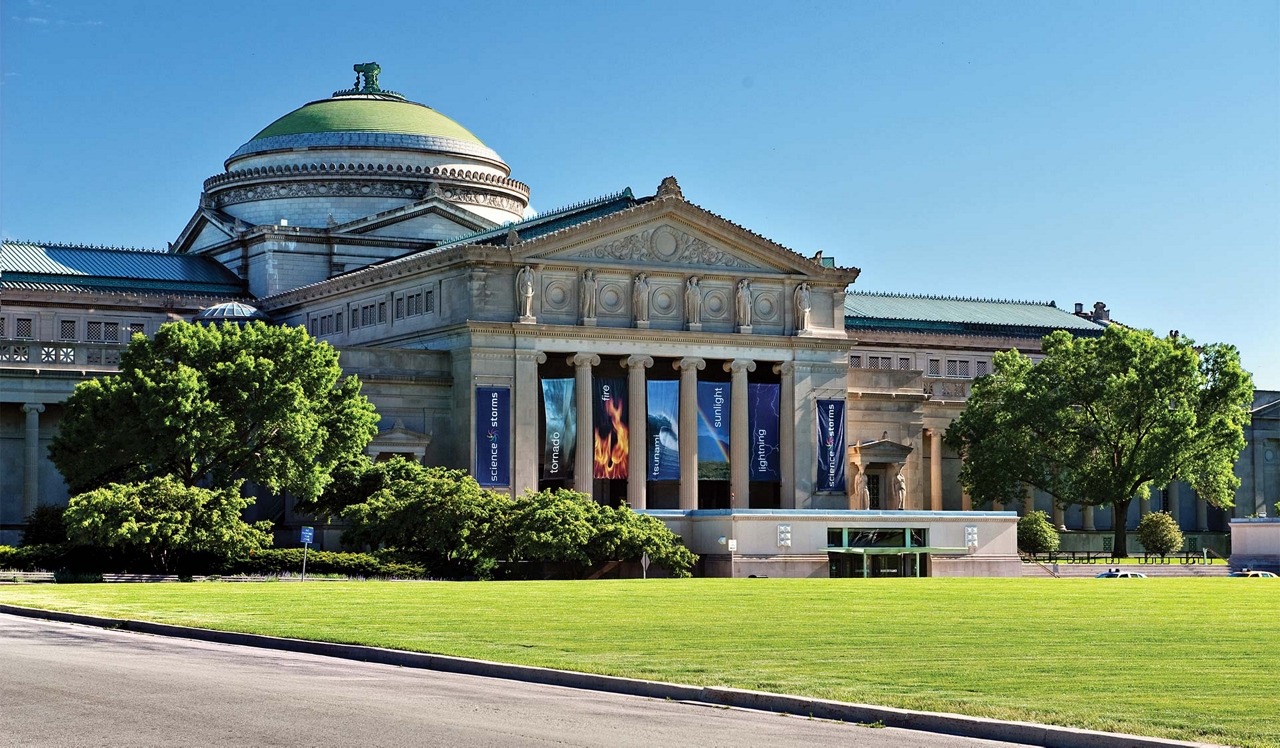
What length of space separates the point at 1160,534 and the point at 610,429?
38.8m

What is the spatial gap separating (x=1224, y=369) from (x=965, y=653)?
9144cm

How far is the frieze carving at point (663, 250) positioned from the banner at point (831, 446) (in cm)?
1057

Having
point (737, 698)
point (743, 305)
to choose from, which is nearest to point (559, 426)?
point (743, 305)

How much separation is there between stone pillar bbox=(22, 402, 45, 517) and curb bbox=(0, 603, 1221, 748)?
65027 millimetres

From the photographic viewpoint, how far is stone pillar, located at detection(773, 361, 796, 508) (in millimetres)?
117000

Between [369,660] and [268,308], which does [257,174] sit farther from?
[369,660]

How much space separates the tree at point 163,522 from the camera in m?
77.4

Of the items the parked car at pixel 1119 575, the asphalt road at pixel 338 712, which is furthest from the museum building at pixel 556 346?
the asphalt road at pixel 338 712

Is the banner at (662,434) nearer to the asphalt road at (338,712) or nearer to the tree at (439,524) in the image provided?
the tree at (439,524)

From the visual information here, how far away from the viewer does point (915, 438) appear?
128125 millimetres

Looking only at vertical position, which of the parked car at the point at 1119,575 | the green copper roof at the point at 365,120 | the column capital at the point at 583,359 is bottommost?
the parked car at the point at 1119,575

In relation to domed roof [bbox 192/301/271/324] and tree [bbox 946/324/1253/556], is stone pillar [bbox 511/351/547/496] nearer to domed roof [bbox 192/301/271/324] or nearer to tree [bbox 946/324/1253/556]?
domed roof [bbox 192/301/271/324]

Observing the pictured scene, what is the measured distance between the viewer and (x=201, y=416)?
8562 cm

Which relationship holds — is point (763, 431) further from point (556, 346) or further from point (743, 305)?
point (556, 346)
